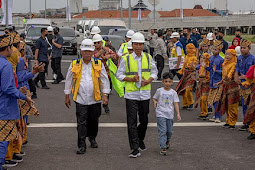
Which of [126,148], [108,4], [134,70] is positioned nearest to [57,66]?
[126,148]

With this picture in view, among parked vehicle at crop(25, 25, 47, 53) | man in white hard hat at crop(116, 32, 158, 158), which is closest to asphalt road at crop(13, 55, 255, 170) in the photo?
man in white hard hat at crop(116, 32, 158, 158)

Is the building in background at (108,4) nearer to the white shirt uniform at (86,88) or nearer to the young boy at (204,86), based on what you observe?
the young boy at (204,86)

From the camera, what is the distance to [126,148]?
949 cm

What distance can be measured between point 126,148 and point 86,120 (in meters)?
0.82

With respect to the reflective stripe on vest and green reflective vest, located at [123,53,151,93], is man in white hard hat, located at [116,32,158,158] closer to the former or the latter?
green reflective vest, located at [123,53,151,93]

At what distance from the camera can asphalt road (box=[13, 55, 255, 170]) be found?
8.42 metres

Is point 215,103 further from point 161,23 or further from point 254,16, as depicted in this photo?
point 254,16

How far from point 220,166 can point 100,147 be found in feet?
7.23

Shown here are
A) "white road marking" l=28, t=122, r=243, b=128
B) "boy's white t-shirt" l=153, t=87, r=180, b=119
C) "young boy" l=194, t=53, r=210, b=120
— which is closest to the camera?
"boy's white t-shirt" l=153, t=87, r=180, b=119

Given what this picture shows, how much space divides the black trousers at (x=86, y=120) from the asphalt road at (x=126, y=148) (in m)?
0.26

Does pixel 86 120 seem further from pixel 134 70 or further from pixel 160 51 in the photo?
pixel 160 51

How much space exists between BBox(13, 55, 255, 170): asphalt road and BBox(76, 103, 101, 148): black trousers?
10.4 inches

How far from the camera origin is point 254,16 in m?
104

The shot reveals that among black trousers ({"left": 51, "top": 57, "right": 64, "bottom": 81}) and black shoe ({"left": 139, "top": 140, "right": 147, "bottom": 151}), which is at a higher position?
black trousers ({"left": 51, "top": 57, "right": 64, "bottom": 81})
